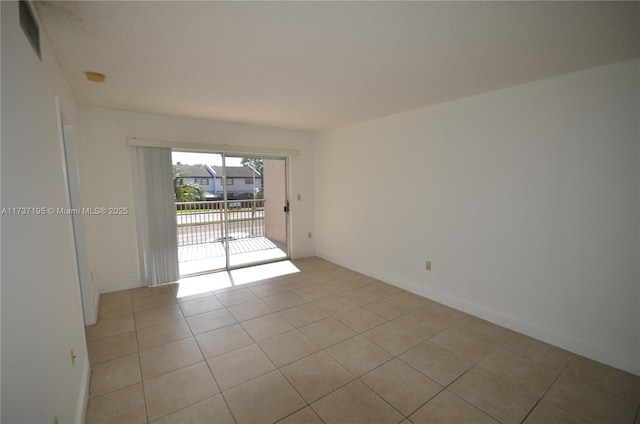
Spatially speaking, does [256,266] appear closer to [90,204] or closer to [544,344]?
[90,204]

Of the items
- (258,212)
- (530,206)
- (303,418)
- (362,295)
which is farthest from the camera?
(258,212)

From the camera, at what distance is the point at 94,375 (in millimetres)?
2053

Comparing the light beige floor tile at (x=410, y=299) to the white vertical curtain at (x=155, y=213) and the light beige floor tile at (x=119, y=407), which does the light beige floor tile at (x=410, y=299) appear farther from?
the white vertical curtain at (x=155, y=213)

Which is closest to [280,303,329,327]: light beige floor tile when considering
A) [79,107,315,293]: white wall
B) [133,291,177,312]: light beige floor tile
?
[133,291,177,312]: light beige floor tile

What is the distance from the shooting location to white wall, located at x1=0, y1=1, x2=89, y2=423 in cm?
92

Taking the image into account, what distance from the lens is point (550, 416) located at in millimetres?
1719

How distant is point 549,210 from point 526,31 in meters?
1.51

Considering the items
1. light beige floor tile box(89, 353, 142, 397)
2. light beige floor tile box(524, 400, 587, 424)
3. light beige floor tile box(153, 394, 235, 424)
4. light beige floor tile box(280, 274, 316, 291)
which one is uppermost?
light beige floor tile box(280, 274, 316, 291)

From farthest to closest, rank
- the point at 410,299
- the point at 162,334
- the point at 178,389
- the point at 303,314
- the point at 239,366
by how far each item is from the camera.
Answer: the point at 410,299, the point at 303,314, the point at 162,334, the point at 239,366, the point at 178,389

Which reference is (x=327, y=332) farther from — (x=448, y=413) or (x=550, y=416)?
(x=550, y=416)

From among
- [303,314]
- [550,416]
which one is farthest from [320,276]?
[550,416]

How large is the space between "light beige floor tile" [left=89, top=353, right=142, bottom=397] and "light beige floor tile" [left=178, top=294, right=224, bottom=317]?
789mm

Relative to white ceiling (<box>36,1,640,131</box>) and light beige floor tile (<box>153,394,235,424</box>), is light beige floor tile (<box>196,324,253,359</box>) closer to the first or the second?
light beige floor tile (<box>153,394,235,424</box>)

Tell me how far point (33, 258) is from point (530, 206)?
337 centimetres
